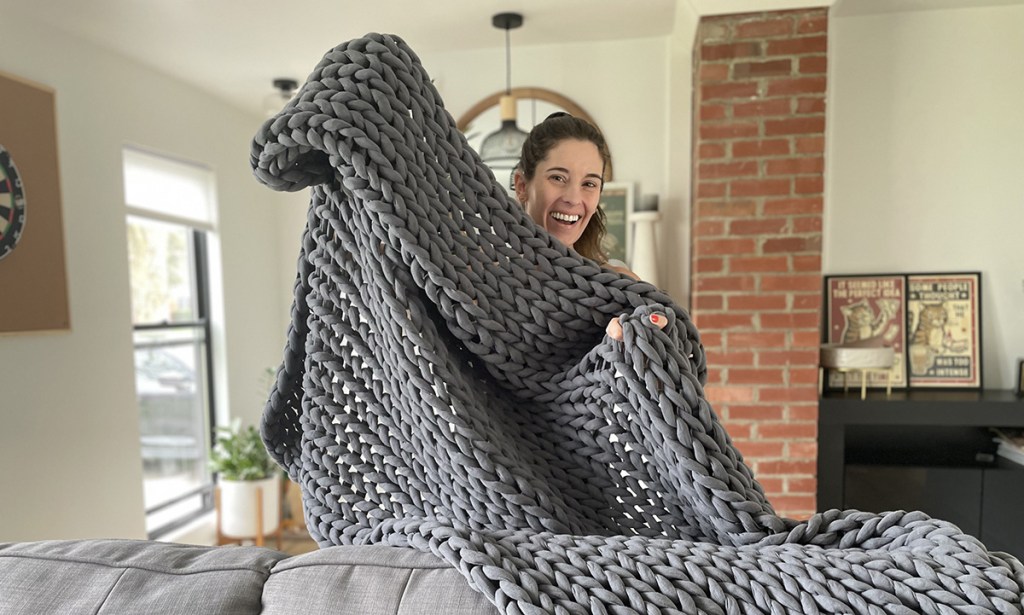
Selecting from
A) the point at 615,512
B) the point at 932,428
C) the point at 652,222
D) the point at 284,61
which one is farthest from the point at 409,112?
the point at 932,428

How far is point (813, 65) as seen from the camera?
6.66 ft

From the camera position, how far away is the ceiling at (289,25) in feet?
6.86

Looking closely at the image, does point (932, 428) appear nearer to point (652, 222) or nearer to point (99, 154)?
point (652, 222)

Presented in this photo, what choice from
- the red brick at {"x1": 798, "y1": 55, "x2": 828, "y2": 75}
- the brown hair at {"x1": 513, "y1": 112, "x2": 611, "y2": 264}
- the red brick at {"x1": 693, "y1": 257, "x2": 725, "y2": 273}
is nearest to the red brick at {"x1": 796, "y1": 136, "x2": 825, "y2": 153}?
the red brick at {"x1": 798, "y1": 55, "x2": 828, "y2": 75}

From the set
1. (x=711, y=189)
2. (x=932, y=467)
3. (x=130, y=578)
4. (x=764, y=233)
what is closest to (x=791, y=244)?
(x=764, y=233)

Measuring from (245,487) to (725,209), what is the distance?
240cm

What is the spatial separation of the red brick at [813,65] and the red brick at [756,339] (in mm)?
909

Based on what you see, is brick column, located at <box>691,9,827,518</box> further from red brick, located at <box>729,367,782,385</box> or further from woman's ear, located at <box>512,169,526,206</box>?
woman's ear, located at <box>512,169,526,206</box>

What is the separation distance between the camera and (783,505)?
7.03ft

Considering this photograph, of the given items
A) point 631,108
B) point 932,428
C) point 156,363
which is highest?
point 631,108

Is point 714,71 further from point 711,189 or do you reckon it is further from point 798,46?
point 711,189

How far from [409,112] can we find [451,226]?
0.40ft

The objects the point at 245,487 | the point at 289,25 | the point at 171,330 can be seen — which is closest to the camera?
the point at 289,25

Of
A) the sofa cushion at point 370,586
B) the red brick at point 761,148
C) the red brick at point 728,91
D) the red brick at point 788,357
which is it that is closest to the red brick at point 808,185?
the red brick at point 761,148
